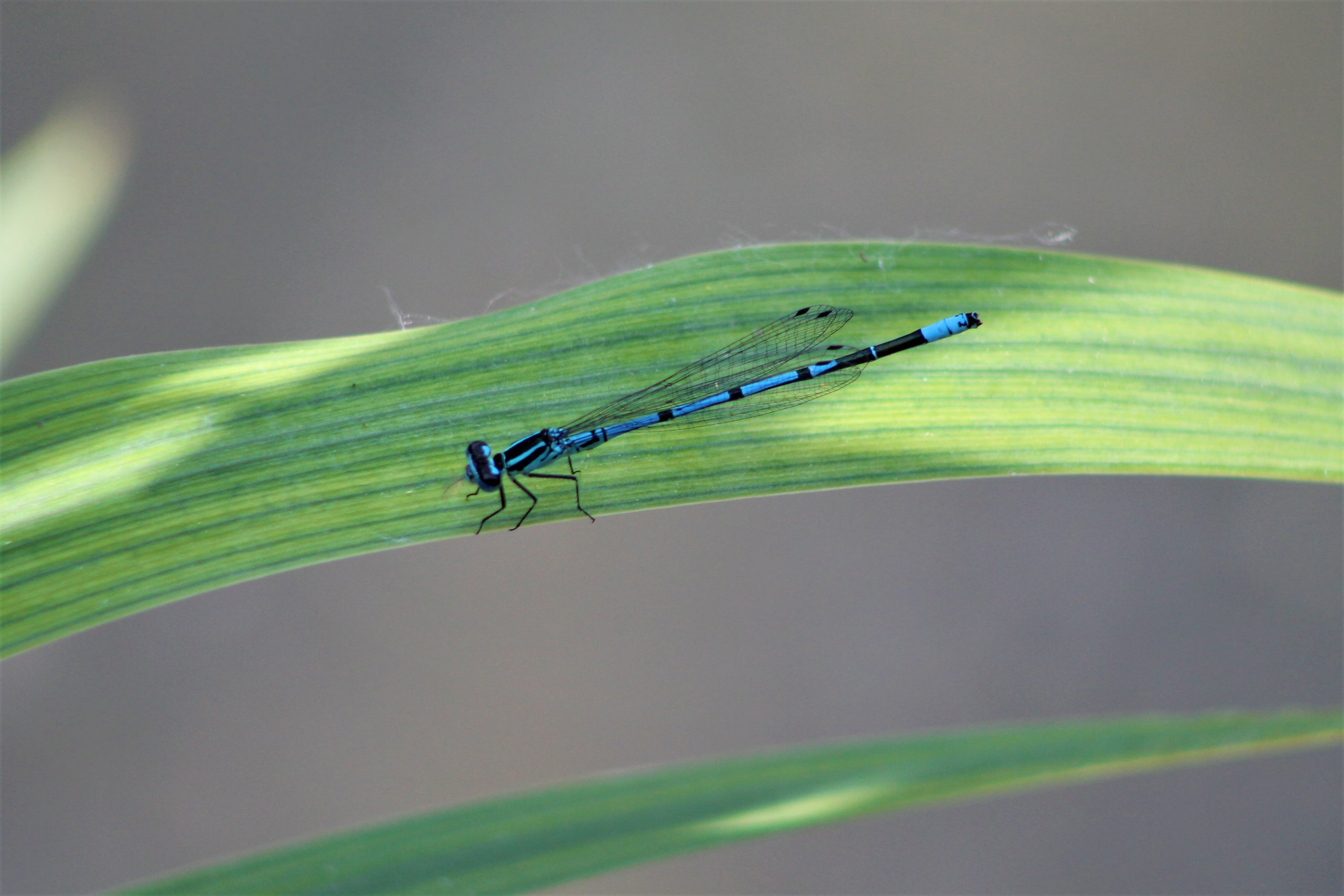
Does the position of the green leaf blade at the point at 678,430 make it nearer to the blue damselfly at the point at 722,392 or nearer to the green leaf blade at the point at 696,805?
the blue damselfly at the point at 722,392

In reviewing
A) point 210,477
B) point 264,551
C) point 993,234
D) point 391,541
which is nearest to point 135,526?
point 210,477

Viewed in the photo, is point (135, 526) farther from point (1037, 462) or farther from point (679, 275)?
point (1037, 462)

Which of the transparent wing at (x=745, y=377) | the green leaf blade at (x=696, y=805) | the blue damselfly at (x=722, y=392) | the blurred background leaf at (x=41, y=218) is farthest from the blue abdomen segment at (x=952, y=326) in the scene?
the blurred background leaf at (x=41, y=218)

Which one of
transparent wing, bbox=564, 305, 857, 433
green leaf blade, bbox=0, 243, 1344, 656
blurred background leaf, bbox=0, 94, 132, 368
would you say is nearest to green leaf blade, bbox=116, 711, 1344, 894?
green leaf blade, bbox=0, 243, 1344, 656

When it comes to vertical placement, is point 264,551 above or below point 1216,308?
below

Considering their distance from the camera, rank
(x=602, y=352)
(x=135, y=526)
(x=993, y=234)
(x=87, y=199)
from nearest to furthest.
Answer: (x=135, y=526), (x=602, y=352), (x=87, y=199), (x=993, y=234)

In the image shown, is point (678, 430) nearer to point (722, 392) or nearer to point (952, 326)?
point (722, 392)

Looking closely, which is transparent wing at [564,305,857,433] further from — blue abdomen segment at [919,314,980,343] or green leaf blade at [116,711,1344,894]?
green leaf blade at [116,711,1344,894]
